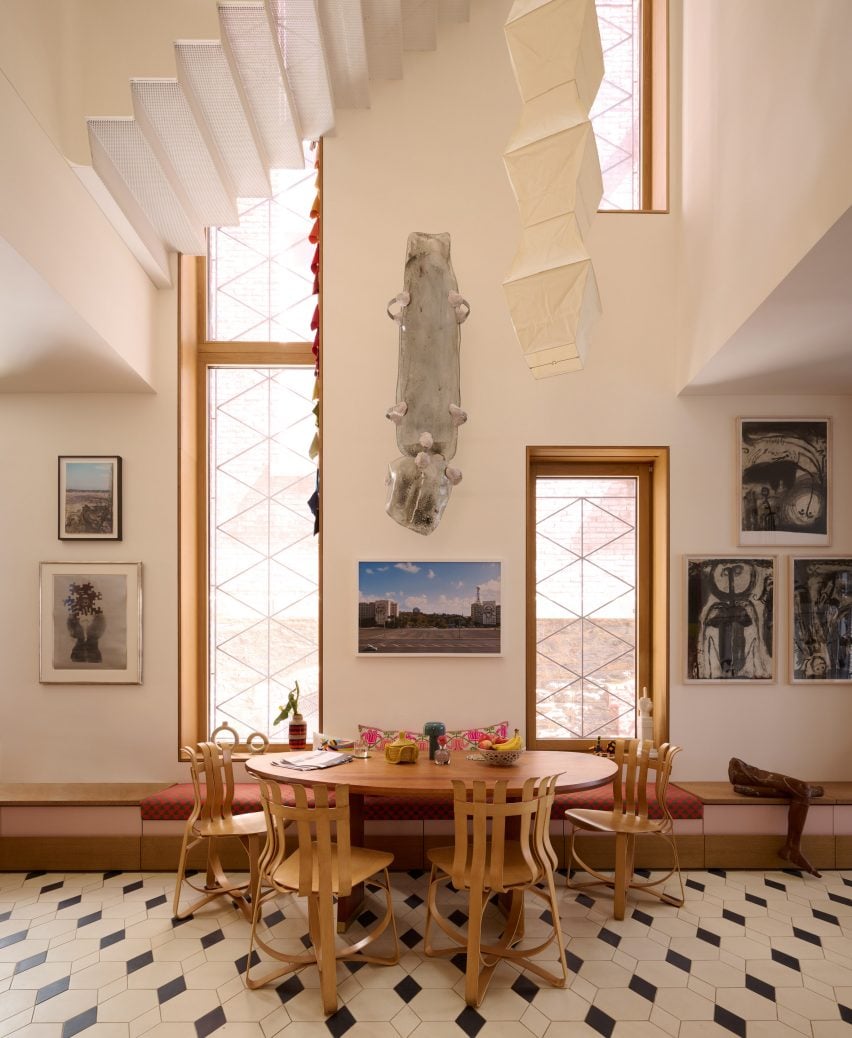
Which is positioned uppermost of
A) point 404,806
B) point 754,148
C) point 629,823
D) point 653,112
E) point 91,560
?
point 653,112

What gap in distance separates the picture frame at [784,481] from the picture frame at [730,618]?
0.21m

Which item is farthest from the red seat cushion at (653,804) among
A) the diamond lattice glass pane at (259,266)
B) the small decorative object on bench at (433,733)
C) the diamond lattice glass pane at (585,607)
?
the diamond lattice glass pane at (259,266)

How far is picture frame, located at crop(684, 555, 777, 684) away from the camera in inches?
182

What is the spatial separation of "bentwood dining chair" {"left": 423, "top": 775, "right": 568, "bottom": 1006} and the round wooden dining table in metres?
0.24

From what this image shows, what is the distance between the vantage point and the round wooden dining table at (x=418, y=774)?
3354 millimetres

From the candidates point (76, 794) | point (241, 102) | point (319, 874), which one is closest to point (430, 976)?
point (319, 874)

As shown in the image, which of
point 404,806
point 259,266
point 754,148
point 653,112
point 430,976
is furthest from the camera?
point 259,266

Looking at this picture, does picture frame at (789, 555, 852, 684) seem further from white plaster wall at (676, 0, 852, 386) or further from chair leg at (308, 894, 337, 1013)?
chair leg at (308, 894, 337, 1013)

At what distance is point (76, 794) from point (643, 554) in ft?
13.2

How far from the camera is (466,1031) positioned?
2.72 metres

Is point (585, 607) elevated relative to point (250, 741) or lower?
elevated

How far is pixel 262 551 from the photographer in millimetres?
5016

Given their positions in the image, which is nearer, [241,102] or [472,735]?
[241,102]

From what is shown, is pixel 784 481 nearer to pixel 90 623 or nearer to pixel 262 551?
pixel 262 551
